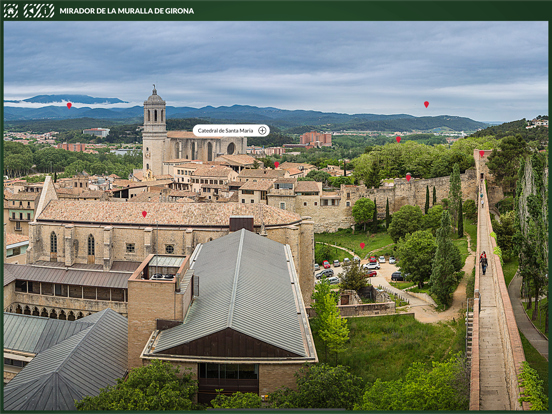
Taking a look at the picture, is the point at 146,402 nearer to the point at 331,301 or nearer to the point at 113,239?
the point at 331,301

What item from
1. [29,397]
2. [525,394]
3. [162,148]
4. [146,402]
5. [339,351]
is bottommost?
[339,351]

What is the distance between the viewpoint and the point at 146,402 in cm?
1129

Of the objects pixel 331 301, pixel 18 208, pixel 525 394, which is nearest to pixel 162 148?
pixel 18 208

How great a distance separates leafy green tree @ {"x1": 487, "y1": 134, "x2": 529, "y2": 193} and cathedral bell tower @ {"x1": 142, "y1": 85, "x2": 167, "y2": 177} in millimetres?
52498

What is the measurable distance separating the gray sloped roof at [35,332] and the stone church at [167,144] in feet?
202

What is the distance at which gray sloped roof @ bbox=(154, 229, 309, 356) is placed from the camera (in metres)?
Answer: 13.3

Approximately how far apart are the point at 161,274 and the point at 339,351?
8803mm

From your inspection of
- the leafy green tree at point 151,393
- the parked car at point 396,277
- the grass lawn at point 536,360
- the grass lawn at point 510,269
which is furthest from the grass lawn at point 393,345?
the parked car at point 396,277

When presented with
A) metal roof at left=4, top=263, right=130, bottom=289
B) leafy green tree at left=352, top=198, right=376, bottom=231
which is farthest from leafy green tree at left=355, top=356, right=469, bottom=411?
leafy green tree at left=352, top=198, right=376, bottom=231

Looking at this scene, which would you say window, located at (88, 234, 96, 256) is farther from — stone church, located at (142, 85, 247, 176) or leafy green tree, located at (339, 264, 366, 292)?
stone church, located at (142, 85, 247, 176)

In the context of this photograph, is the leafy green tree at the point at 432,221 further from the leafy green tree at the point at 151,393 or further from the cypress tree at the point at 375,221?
the leafy green tree at the point at 151,393

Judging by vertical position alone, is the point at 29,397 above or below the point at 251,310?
below

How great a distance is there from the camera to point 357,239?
163 ft

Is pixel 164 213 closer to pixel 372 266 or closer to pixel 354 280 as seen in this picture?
pixel 354 280
